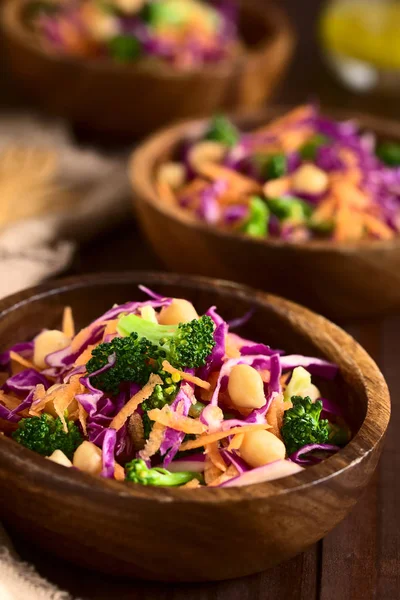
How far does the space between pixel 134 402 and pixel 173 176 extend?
148 cm

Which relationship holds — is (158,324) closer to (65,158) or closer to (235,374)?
(235,374)

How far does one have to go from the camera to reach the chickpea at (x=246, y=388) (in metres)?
2.09

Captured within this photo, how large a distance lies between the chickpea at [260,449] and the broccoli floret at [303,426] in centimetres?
7

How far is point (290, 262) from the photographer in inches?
113

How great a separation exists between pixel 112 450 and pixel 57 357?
0.39 metres

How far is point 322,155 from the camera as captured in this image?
11.1 ft

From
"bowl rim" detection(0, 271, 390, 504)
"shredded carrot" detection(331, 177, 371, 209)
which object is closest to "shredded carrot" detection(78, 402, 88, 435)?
"bowl rim" detection(0, 271, 390, 504)

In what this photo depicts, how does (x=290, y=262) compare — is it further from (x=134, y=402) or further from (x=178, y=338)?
(x=134, y=402)

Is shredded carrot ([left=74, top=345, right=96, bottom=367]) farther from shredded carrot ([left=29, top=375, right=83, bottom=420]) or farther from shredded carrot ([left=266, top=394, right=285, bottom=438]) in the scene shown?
shredded carrot ([left=266, top=394, right=285, bottom=438])

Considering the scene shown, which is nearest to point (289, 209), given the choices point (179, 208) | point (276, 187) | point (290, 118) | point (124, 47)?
point (276, 187)

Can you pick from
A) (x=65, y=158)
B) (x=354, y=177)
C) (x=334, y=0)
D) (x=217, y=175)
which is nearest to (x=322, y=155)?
(x=354, y=177)

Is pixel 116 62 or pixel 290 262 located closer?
pixel 290 262

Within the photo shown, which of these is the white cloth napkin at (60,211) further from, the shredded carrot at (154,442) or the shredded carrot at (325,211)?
the shredded carrot at (154,442)

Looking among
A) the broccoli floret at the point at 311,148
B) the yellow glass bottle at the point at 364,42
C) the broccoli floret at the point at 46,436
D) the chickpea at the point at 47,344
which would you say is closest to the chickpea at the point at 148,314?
the chickpea at the point at 47,344
